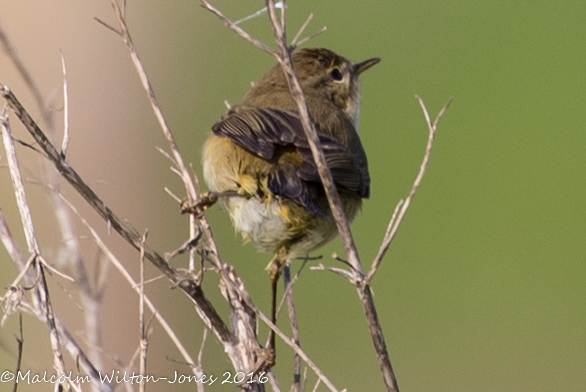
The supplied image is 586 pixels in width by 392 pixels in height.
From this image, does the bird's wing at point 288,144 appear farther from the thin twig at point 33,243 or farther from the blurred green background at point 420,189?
the blurred green background at point 420,189

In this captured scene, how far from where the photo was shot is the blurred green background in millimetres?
8773

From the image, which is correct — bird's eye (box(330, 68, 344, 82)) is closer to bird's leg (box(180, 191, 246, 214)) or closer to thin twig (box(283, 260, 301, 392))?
bird's leg (box(180, 191, 246, 214))

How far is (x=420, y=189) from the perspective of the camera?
1013 centimetres

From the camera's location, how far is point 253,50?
1195 centimetres

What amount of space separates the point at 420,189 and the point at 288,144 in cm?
654

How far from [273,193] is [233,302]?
1.70 ft

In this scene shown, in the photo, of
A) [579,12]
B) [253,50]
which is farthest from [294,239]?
[579,12]

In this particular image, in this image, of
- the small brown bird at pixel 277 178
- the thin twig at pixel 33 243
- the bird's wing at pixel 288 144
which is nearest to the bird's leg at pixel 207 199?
the small brown bird at pixel 277 178

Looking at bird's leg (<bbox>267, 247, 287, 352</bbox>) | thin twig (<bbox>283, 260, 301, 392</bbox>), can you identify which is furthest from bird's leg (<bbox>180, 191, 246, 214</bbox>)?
thin twig (<bbox>283, 260, 301, 392</bbox>)

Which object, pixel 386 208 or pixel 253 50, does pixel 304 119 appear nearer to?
pixel 386 208

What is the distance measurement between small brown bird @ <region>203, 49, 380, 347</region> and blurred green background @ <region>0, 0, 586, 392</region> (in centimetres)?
394

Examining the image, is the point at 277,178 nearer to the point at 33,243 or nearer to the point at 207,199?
the point at 207,199

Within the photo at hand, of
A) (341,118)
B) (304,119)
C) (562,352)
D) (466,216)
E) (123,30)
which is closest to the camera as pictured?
(304,119)

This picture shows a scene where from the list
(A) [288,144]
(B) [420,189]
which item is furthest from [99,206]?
(B) [420,189]
